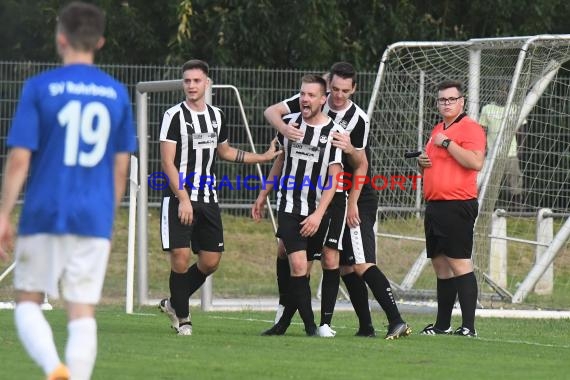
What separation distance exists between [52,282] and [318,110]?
4067 millimetres

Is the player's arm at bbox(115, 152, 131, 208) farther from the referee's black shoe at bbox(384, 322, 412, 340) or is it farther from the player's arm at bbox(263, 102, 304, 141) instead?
the referee's black shoe at bbox(384, 322, 412, 340)

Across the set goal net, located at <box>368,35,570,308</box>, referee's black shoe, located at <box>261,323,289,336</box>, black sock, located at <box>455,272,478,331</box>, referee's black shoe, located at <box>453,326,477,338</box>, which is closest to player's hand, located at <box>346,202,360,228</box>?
referee's black shoe, located at <box>261,323,289,336</box>

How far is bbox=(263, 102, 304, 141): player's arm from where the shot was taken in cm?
1020

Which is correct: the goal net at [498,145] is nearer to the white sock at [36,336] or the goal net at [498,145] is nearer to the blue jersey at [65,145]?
the blue jersey at [65,145]

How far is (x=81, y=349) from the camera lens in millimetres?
6426

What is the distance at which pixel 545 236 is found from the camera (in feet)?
53.5

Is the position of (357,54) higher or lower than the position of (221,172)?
higher

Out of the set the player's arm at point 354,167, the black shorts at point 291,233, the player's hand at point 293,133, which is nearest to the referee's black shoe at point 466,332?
the player's arm at point 354,167

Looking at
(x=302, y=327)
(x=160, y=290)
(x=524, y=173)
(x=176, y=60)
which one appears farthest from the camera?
(x=176, y=60)

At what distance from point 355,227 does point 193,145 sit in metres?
1.37

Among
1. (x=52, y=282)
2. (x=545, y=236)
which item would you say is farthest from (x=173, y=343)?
(x=545, y=236)

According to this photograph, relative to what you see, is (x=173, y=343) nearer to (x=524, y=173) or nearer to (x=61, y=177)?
(x=61, y=177)

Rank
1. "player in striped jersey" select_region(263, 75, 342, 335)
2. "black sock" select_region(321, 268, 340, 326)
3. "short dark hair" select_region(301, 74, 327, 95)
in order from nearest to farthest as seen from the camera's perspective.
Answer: "short dark hair" select_region(301, 74, 327, 95), "player in striped jersey" select_region(263, 75, 342, 335), "black sock" select_region(321, 268, 340, 326)

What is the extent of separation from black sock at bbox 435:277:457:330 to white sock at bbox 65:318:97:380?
5217 mm
